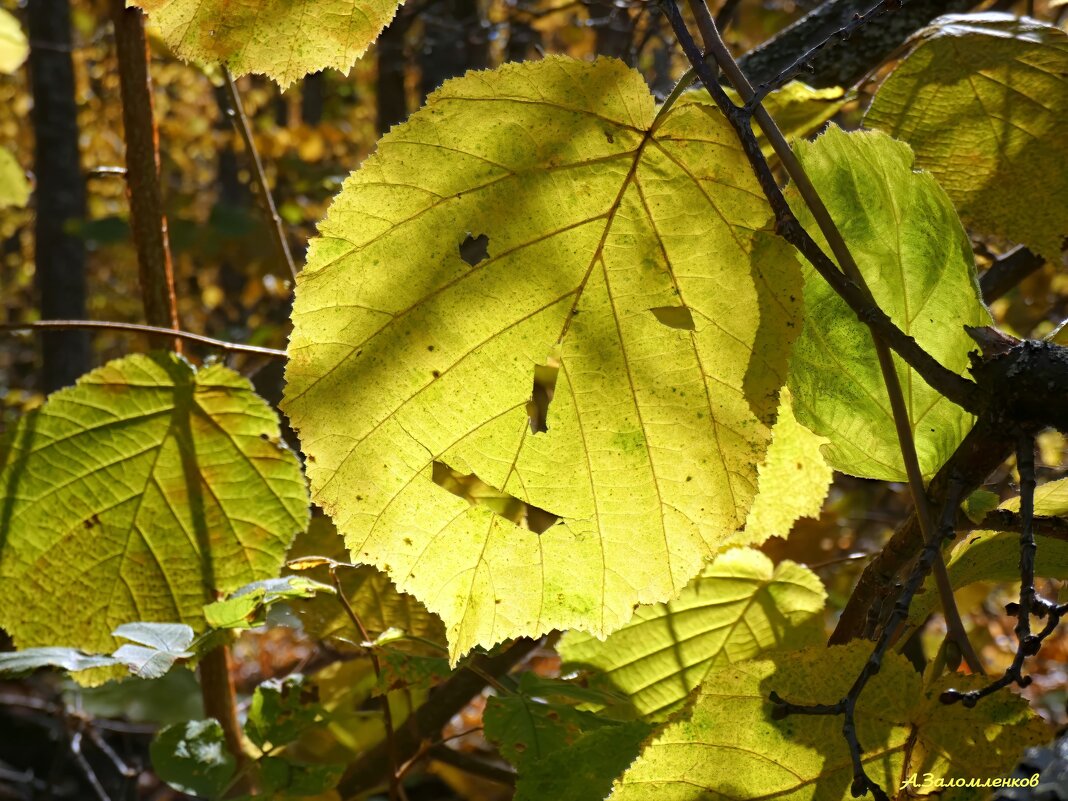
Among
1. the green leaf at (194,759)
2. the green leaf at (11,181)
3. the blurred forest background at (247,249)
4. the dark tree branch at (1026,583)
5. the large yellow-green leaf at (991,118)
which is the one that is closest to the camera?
the dark tree branch at (1026,583)

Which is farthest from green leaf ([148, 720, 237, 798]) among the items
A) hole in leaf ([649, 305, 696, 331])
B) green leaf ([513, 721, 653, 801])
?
hole in leaf ([649, 305, 696, 331])

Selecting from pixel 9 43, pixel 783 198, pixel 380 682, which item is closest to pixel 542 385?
pixel 380 682

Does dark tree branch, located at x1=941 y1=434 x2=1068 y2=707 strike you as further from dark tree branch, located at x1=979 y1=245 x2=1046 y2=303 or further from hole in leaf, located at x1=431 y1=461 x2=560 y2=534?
dark tree branch, located at x1=979 y1=245 x2=1046 y2=303

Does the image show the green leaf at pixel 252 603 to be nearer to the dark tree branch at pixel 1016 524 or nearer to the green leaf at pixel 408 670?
the green leaf at pixel 408 670

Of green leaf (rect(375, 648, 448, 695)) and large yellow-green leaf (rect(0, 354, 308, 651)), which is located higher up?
large yellow-green leaf (rect(0, 354, 308, 651))

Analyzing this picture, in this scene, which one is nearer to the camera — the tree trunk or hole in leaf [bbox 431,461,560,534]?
hole in leaf [bbox 431,461,560,534]

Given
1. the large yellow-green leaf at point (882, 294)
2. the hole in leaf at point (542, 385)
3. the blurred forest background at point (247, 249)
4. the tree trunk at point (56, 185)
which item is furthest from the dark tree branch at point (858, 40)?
the tree trunk at point (56, 185)
